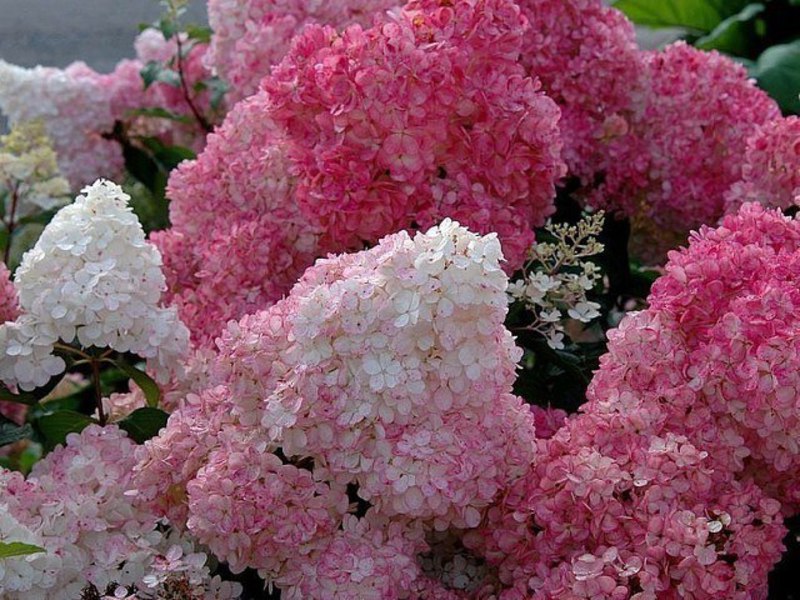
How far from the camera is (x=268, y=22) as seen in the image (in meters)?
1.53

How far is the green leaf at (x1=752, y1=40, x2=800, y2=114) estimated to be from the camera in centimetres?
209

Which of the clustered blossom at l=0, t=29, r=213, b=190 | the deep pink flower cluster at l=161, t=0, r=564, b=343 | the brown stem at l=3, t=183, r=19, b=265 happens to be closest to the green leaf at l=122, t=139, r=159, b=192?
the clustered blossom at l=0, t=29, r=213, b=190

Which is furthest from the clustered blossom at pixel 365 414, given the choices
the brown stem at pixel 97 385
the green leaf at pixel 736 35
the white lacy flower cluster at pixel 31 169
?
the green leaf at pixel 736 35

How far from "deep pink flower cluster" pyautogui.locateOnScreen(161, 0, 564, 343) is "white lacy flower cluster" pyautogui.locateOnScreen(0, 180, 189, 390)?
0.11 meters

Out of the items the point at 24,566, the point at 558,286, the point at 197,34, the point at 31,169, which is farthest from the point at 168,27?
the point at 24,566

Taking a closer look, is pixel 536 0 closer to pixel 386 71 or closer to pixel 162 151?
pixel 386 71

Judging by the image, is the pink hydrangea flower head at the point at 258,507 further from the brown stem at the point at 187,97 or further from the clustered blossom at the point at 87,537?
the brown stem at the point at 187,97

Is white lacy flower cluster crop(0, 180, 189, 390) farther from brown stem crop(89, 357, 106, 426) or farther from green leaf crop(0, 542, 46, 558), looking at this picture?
green leaf crop(0, 542, 46, 558)

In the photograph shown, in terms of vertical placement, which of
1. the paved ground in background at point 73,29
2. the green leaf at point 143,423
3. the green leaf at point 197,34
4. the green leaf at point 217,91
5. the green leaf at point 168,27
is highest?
the green leaf at point 168,27

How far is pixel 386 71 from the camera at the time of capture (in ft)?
3.86

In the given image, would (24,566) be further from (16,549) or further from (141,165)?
(141,165)

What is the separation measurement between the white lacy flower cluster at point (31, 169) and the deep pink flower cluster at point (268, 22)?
0.95 ft

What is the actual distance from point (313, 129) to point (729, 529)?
53 cm

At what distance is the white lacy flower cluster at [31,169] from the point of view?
1.69 m
